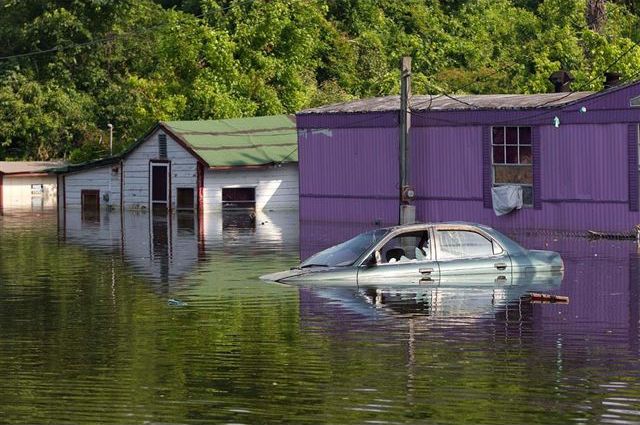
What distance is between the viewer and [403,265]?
24594mm

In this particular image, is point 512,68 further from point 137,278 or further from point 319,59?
point 137,278

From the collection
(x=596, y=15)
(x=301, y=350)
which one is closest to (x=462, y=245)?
(x=301, y=350)

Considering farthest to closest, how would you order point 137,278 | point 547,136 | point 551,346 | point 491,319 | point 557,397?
point 547,136 < point 137,278 < point 491,319 < point 551,346 < point 557,397

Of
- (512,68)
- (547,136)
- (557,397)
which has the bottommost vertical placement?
(557,397)

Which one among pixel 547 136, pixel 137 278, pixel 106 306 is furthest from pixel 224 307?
pixel 547 136

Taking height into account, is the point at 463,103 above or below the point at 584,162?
above

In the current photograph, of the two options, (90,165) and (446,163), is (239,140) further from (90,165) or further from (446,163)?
(446,163)

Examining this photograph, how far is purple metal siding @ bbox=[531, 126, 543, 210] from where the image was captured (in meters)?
41.2

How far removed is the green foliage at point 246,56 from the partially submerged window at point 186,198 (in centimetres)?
1217

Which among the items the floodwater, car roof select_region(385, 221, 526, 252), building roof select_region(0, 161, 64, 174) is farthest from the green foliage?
the floodwater

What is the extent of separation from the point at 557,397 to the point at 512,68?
6587 cm

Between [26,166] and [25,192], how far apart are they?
5.63 ft

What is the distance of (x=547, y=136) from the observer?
135ft

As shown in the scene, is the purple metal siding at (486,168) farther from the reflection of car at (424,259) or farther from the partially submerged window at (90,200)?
the partially submerged window at (90,200)
